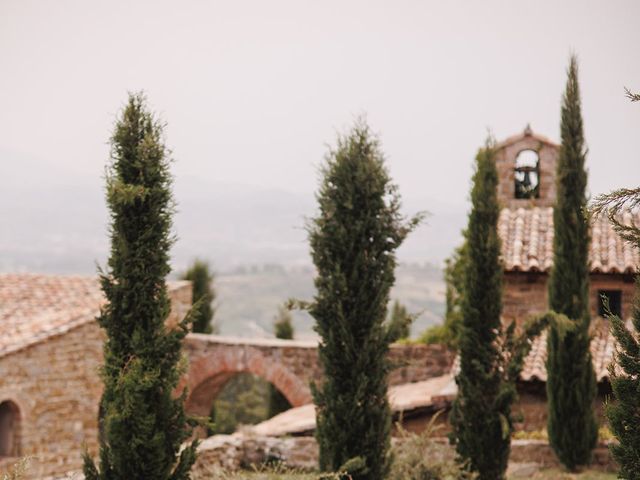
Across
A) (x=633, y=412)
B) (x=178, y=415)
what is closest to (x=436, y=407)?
(x=178, y=415)

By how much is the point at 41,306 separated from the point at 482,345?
36.4 feet

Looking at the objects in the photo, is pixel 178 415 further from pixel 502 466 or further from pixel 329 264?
pixel 502 466

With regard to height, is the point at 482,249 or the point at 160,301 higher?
the point at 482,249

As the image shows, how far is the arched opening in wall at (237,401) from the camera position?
22.4m

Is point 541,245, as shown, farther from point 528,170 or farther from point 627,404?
point 627,404

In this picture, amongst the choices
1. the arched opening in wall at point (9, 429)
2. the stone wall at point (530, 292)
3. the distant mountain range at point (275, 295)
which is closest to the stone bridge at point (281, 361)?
the stone wall at point (530, 292)

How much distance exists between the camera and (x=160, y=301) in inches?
416

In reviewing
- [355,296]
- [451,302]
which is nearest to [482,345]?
[355,296]

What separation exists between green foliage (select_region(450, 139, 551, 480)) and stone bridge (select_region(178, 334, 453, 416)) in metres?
6.85

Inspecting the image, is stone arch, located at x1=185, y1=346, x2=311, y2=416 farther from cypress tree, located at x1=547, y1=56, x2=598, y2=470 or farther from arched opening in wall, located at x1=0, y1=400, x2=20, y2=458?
cypress tree, located at x1=547, y1=56, x2=598, y2=470

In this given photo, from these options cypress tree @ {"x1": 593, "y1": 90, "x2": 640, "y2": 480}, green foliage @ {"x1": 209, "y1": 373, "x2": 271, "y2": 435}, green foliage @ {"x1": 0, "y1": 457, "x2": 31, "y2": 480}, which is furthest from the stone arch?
cypress tree @ {"x1": 593, "y1": 90, "x2": 640, "y2": 480}

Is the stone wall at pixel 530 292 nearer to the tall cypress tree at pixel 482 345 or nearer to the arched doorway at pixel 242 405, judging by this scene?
the tall cypress tree at pixel 482 345

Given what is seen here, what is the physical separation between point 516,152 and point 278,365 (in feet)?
26.8

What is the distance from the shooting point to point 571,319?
15.0m
